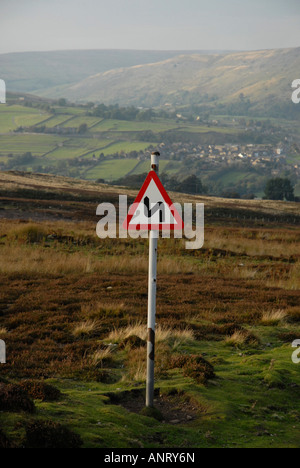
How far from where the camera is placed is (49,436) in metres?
4.83

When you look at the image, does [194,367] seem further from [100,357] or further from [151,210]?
[151,210]

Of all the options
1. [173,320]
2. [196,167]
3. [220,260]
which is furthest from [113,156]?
[173,320]

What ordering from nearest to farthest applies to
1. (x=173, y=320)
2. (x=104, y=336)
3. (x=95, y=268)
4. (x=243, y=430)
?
(x=243, y=430)
(x=104, y=336)
(x=173, y=320)
(x=95, y=268)

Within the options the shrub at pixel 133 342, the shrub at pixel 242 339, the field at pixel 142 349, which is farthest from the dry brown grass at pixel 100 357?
the shrub at pixel 242 339

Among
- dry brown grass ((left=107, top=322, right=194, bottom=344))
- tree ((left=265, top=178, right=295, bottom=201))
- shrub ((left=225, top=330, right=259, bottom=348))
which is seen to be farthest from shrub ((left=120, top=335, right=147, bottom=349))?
tree ((left=265, top=178, right=295, bottom=201))

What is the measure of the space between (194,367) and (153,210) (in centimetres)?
311

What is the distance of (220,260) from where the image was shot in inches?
926

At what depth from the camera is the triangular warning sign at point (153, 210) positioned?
5.90 m

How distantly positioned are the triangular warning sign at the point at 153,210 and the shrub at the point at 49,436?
2.24 metres

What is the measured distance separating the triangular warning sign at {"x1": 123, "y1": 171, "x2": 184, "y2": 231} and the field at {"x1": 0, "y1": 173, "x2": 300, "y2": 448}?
223 cm

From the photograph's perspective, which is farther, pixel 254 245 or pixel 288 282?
pixel 254 245

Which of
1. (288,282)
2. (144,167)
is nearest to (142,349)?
(288,282)
